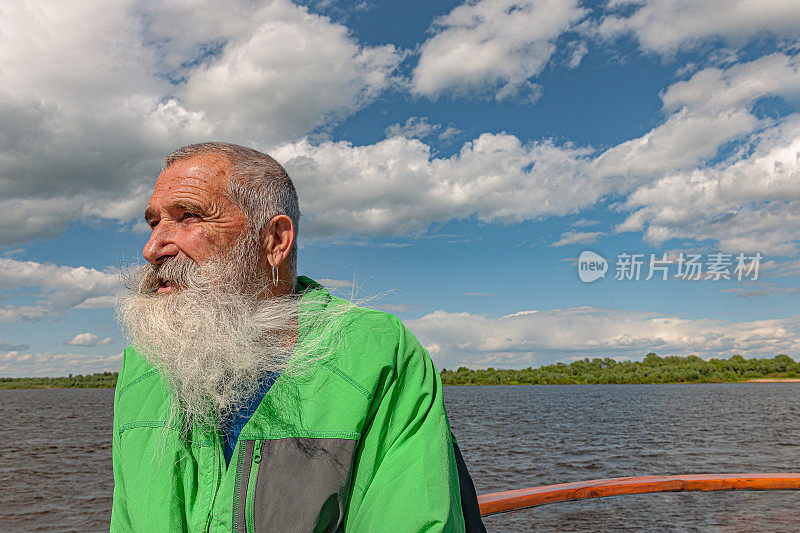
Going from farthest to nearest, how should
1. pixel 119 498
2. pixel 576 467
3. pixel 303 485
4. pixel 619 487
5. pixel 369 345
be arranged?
pixel 576 467 < pixel 619 487 < pixel 119 498 < pixel 369 345 < pixel 303 485

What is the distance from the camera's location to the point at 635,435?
2512 centimetres

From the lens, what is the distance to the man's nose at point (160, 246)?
1.43 metres

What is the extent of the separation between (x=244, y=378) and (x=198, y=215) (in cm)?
44

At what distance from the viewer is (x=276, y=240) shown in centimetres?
150

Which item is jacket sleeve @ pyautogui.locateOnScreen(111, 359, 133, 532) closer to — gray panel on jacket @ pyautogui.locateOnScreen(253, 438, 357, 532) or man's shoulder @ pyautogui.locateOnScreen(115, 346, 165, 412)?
man's shoulder @ pyautogui.locateOnScreen(115, 346, 165, 412)

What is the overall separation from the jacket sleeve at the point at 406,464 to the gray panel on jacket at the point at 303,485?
0.05 m

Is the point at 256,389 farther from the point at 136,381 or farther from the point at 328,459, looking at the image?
the point at 136,381

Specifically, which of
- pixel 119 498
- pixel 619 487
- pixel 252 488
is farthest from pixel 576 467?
pixel 252 488

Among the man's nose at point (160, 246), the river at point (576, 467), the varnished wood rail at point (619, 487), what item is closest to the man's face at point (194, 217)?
the man's nose at point (160, 246)

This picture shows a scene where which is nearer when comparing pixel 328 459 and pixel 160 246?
pixel 328 459

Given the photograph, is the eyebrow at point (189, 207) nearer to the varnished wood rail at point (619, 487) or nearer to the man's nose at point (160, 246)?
the man's nose at point (160, 246)

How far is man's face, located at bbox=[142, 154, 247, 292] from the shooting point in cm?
142

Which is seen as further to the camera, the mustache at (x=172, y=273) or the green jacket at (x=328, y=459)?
the mustache at (x=172, y=273)

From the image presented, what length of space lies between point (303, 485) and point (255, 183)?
2.53 feet
